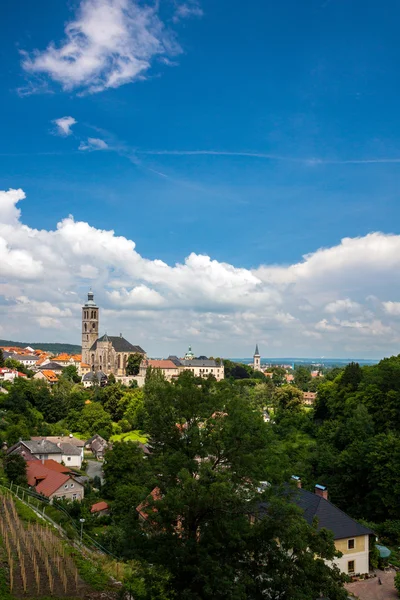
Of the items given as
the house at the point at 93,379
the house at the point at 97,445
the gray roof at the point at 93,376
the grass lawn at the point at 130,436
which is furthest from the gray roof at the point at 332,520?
the gray roof at the point at 93,376

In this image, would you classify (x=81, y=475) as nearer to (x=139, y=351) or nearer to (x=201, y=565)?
(x=201, y=565)

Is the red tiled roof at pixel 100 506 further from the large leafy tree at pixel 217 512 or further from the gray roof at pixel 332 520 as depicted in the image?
the large leafy tree at pixel 217 512

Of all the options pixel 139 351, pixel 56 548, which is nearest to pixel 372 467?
pixel 56 548

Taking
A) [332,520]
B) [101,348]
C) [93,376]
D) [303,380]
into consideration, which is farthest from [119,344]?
[332,520]

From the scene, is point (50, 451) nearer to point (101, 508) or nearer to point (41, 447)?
point (41, 447)

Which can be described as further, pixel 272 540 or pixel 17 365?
pixel 17 365

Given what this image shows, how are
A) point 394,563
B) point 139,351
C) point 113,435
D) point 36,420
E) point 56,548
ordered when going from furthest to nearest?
point 139,351 < point 113,435 < point 36,420 < point 394,563 < point 56,548
